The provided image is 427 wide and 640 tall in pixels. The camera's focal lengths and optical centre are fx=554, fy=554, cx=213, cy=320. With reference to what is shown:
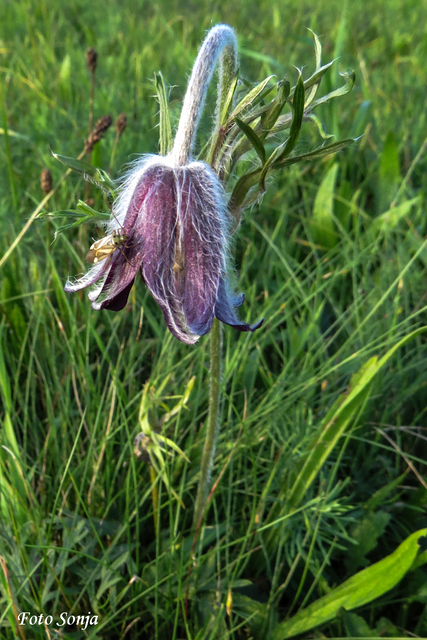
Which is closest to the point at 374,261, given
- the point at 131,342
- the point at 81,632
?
the point at 131,342

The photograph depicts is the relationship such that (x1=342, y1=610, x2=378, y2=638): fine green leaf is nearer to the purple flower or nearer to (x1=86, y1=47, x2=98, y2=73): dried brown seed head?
the purple flower

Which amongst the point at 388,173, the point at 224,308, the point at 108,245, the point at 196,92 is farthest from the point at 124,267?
the point at 388,173

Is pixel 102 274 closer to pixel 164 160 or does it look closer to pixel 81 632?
pixel 164 160

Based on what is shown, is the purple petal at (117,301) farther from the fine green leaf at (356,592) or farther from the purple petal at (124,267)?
the fine green leaf at (356,592)

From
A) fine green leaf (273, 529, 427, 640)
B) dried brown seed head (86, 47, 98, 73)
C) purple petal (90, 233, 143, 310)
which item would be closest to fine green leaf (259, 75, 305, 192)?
purple petal (90, 233, 143, 310)

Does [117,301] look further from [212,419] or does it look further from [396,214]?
[396,214]

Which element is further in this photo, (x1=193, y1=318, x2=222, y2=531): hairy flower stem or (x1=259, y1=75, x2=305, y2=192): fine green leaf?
(x1=193, y1=318, x2=222, y2=531): hairy flower stem

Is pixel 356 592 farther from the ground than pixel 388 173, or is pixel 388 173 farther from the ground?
pixel 388 173
